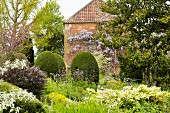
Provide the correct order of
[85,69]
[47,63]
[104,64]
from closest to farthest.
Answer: [85,69] → [47,63] → [104,64]

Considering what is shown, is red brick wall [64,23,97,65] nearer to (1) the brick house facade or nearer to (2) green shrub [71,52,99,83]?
(1) the brick house facade

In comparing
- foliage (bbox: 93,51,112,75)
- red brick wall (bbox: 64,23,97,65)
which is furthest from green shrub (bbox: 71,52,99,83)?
red brick wall (bbox: 64,23,97,65)

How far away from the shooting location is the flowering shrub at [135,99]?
7789mm

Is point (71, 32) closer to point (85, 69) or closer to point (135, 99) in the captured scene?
point (85, 69)

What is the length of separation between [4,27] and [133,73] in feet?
31.9

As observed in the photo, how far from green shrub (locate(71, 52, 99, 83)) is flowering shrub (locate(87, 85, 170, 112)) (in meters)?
6.72

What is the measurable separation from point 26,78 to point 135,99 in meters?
3.15

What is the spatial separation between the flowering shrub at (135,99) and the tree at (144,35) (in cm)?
578

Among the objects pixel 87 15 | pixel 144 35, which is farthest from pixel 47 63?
pixel 87 15

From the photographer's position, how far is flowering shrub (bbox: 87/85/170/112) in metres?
7.79

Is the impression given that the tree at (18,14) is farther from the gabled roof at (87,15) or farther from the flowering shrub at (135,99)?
the flowering shrub at (135,99)

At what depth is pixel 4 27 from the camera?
23281 mm

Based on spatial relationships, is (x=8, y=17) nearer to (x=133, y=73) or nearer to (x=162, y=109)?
(x=133, y=73)

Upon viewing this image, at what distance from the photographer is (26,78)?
979cm
